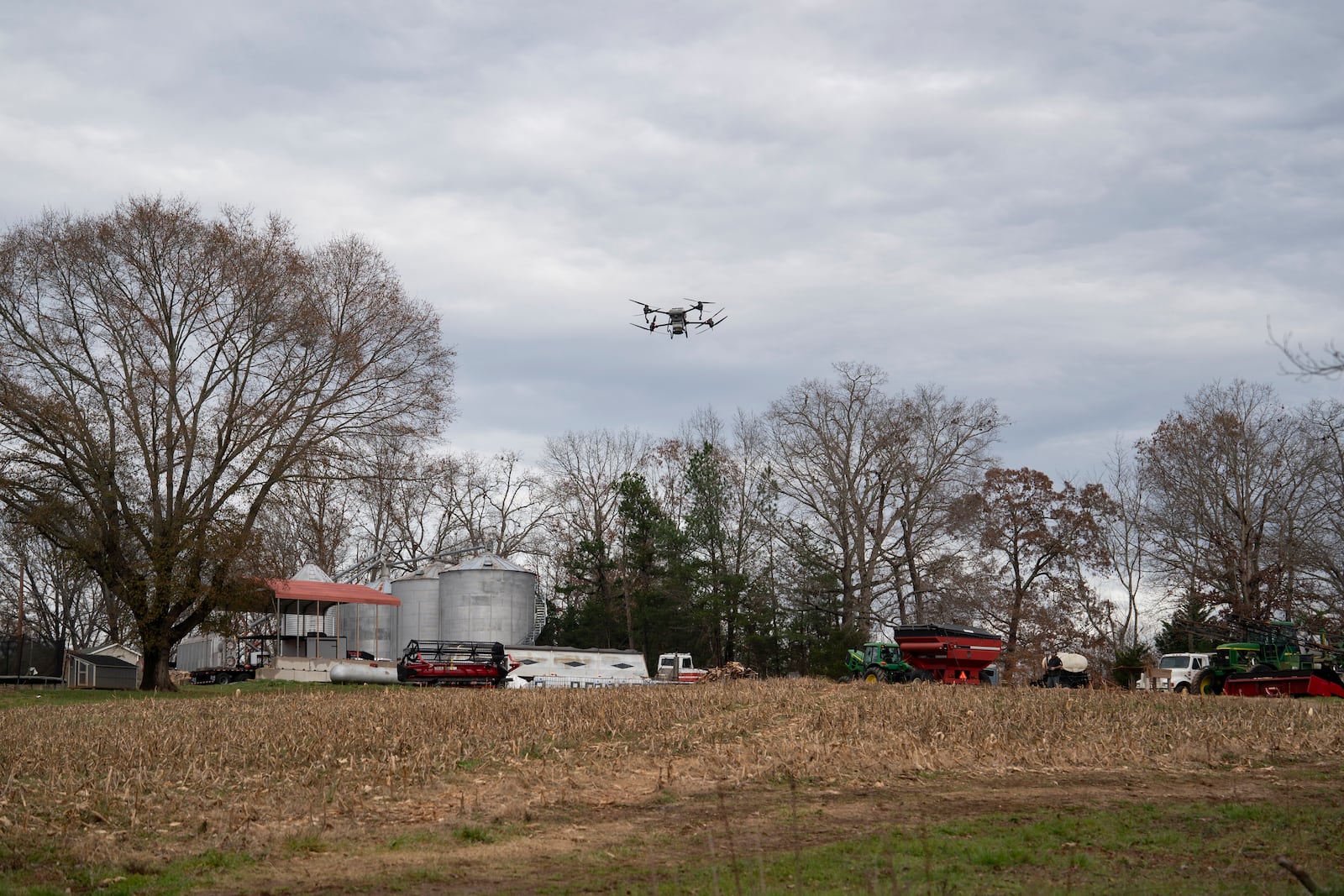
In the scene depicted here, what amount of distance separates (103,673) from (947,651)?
30.4 metres

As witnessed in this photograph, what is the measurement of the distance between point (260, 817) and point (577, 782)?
337cm

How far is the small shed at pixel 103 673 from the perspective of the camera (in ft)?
139

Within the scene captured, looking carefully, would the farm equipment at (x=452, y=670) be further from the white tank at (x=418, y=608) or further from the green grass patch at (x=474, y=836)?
the green grass patch at (x=474, y=836)

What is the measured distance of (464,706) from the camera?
20.8m

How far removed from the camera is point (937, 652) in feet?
119

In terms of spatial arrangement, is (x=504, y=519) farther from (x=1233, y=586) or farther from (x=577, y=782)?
(x=577, y=782)

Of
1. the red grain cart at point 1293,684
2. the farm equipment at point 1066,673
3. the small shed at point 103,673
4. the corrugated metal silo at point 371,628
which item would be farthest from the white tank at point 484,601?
the red grain cart at point 1293,684

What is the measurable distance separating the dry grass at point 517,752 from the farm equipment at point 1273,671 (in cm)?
921

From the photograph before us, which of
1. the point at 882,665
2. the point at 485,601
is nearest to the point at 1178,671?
the point at 882,665

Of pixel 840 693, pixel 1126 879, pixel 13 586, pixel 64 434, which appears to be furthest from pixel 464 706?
pixel 13 586

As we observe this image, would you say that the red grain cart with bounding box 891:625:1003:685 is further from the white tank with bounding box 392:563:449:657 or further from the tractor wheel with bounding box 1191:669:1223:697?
the white tank with bounding box 392:563:449:657

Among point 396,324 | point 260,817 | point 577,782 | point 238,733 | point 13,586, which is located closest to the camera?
point 260,817

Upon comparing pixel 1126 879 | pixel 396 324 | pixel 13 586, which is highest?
pixel 396 324

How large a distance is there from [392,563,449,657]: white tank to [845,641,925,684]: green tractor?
Answer: 24.1m
